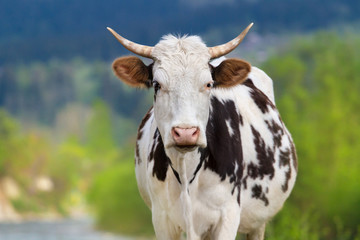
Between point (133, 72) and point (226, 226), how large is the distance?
161 cm

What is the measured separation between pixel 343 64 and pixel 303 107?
22.3 feet

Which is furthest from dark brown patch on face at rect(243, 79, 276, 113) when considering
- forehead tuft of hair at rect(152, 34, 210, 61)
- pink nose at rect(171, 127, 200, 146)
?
pink nose at rect(171, 127, 200, 146)

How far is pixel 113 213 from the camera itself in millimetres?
73062

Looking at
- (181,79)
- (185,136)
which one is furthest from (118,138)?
(185,136)

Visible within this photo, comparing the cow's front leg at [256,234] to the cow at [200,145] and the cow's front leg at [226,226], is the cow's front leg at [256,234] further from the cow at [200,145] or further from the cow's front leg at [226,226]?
the cow's front leg at [226,226]

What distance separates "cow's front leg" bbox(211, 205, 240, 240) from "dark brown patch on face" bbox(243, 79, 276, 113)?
5.93 feet

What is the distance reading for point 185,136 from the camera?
232 inches

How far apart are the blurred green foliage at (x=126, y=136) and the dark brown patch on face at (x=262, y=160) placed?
4517mm

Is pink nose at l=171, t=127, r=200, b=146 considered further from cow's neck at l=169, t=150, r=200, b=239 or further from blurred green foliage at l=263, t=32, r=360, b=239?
blurred green foliage at l=263, t=32, r=360, b=239

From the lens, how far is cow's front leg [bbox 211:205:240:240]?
6801mm

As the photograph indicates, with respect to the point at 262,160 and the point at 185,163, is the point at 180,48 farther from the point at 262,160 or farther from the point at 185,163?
the point at 262,160

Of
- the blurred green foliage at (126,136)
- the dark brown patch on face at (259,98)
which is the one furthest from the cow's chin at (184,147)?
the blurred green foliage at (126,136)

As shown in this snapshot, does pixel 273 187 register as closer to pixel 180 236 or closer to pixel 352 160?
pixel 180 236

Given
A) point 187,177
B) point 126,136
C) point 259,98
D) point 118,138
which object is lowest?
point 187,177
